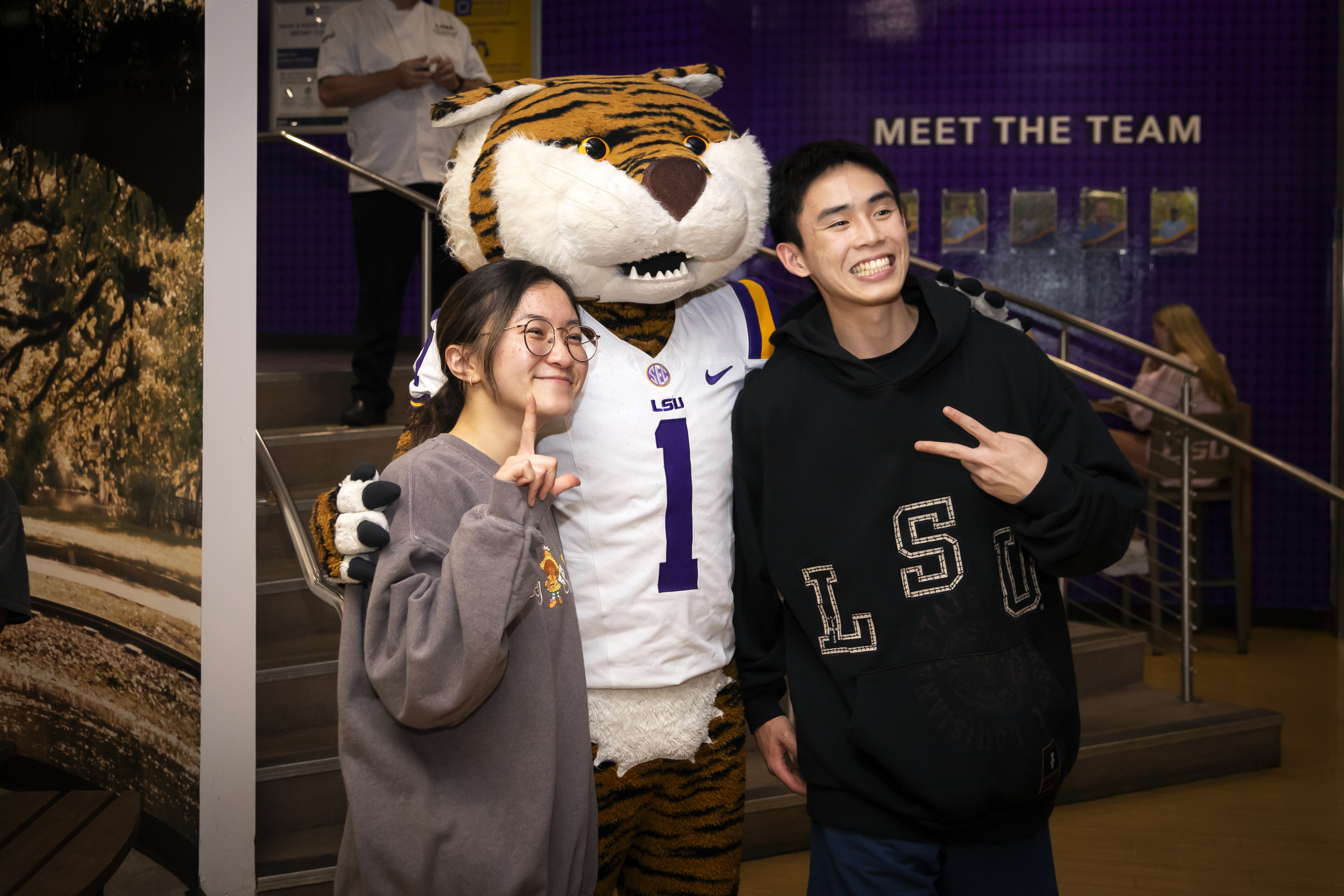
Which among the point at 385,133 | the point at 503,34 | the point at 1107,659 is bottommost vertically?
the point at 1107,659

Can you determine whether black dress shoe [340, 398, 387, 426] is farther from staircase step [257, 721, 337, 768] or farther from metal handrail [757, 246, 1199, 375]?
metal handrail [757, 246, 1199, 375]

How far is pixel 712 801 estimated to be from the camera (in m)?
1.79

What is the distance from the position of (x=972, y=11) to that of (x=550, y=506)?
5231mm

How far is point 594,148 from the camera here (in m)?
1.71

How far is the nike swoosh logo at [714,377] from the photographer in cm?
177

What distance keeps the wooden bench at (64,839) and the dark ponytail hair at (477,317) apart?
1.07 meters

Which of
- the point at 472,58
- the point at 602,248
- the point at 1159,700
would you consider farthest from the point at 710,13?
the point at 602,248

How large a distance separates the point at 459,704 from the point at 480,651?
79mm

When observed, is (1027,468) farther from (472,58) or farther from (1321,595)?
(1321,595)

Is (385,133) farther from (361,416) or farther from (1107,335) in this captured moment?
(1107,335)

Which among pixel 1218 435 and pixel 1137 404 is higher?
pixel 1137 404

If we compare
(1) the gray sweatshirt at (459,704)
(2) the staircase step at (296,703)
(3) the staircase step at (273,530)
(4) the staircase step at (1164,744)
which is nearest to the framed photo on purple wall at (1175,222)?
(4) the staircase step at (1164,744)

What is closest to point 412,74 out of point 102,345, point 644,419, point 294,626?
point 102,345

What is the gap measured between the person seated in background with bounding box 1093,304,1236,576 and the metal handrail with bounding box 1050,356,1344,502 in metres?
1.46
